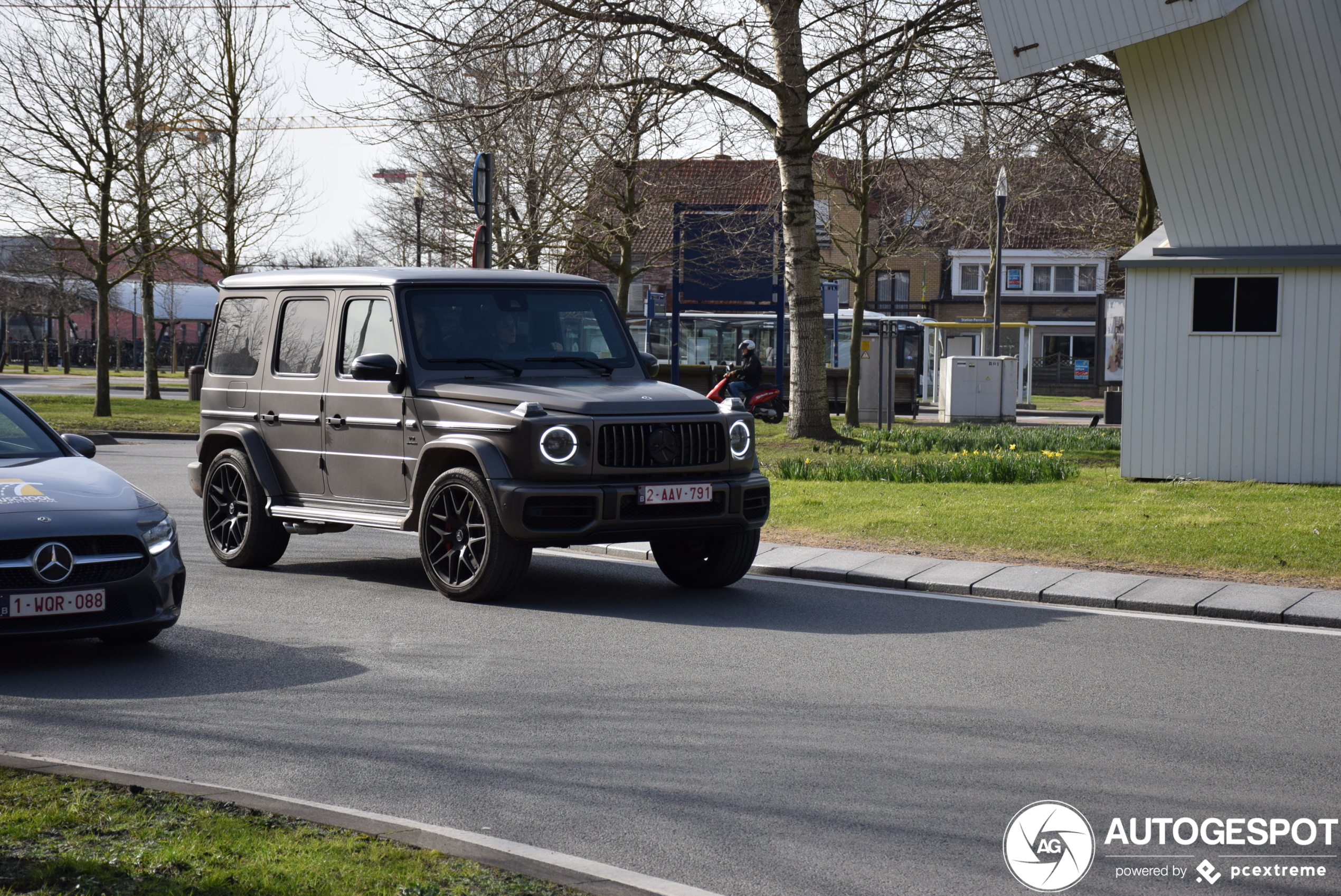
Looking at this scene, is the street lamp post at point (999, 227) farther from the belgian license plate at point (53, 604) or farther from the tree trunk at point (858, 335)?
the belgian license plate at point (53, 604)

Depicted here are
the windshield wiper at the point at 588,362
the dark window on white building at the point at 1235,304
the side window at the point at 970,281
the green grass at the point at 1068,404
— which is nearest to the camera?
the windshield wiper at the point at 588,362

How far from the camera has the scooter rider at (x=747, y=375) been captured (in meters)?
28.7

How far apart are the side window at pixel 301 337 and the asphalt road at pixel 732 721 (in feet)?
6.04

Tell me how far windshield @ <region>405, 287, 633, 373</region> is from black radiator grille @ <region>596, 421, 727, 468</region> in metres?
1.05

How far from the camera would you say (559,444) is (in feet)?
30.3

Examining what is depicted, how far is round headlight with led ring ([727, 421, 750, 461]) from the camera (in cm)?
984

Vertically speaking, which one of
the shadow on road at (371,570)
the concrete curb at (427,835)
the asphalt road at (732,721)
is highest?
the concrete curb at (427,835)

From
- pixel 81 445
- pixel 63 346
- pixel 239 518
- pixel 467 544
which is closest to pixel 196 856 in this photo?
pixel 81 445

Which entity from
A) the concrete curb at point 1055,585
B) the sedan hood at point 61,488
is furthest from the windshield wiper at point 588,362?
the sedan hood at point 61,488

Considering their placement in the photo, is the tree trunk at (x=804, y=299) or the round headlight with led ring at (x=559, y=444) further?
the tree trunk at (x=804, y=299)

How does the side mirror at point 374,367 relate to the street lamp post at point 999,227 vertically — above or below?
below

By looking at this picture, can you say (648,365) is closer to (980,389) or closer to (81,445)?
(81,445)

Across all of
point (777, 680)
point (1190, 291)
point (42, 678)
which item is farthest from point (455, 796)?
point (1190, 291)

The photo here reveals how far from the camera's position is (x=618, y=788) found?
5426mm
